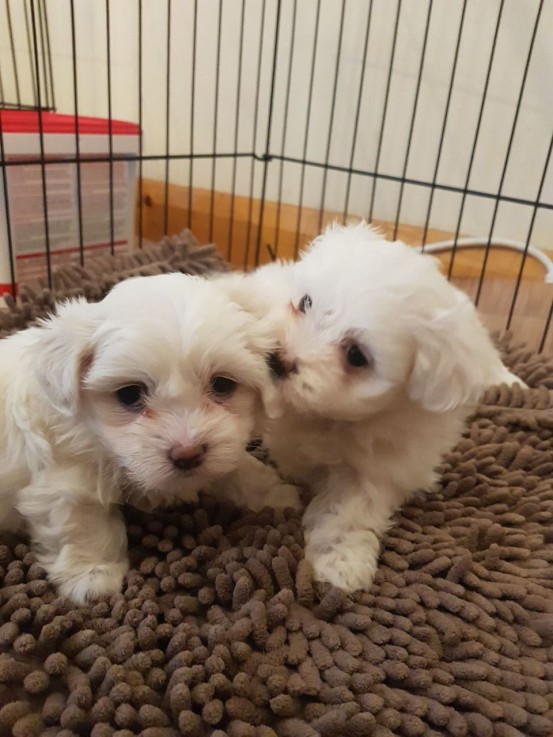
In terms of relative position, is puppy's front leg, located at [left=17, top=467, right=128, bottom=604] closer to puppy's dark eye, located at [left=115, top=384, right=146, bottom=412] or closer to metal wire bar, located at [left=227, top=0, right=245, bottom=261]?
puppy's dark eye, located at [left=115, top=384, right=146, bottom=412]

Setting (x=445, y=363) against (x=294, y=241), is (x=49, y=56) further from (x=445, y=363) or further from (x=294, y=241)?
(x=445, y=363)

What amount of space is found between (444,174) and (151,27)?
1408 mm

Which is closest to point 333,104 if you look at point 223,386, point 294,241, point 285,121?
point 285,121

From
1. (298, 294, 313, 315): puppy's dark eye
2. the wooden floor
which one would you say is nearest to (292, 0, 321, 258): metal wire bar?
the wooden floor

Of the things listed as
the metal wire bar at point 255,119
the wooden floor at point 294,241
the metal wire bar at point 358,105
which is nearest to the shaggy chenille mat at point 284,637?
the wooden floor at point 294,241

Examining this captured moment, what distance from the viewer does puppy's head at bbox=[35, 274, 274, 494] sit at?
97 cm

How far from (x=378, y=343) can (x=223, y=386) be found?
0.26m

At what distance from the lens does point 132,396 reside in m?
1.02

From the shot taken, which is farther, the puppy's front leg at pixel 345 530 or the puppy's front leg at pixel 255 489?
the puppy's front leg at pixel 255 489

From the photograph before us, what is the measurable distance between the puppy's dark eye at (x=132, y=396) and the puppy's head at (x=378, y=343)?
244 millimetres

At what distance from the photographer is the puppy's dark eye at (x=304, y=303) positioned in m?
1.22

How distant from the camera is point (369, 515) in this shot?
4.04 ft

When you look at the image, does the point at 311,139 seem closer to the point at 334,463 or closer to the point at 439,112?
the point at 439,112

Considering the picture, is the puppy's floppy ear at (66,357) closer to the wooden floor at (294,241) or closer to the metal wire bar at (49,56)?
the wooden floor at (294,241)
